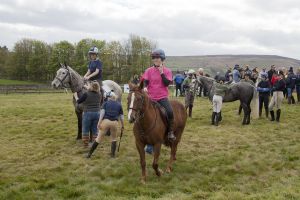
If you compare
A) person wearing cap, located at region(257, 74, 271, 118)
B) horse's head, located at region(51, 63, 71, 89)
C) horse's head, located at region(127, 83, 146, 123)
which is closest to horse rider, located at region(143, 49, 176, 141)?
horse's head, located at region(127, 83, 146, 123)

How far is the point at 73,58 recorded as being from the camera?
7188 cm

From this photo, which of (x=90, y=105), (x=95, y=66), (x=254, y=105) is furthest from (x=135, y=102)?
(x=254, y=105)

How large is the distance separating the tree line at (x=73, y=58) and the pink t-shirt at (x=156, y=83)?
185 feet

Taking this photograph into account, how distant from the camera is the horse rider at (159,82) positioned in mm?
7734

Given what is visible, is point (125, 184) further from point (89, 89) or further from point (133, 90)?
point (89, 89)

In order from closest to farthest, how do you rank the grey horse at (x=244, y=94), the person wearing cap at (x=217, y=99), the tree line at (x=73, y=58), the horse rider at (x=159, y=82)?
the horse rider at (x=159, y=82) → the person wearing cap at (x=217, y=99) → the grey horse at (x=244, y=94) → the tree line at (x=73, y=58)

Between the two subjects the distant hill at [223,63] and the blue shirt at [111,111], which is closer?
the blue shirt at [111,111]

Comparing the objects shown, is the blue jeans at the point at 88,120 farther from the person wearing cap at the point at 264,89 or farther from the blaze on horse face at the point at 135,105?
the person wearing cap at the point at 264,89

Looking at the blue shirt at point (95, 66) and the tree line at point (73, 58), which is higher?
the tree line at point (73, 58)

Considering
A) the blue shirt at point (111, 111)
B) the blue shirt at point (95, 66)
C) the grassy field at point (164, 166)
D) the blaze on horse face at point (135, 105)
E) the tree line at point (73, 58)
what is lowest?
the grassy field at point (164, 166)

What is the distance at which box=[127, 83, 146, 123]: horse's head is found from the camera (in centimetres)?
683

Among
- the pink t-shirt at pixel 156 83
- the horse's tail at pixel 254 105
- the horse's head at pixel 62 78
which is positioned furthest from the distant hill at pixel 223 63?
the pink t-shirt at pixel 156 83

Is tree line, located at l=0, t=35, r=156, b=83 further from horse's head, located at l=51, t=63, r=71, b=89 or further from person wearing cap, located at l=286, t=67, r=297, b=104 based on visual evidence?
horse's head, located at l=51, t=63, r=71, b=89

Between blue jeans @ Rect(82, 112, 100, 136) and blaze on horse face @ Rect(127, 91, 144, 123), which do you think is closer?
blaze on horse face @ Rect(127, 91, 144, 123)
